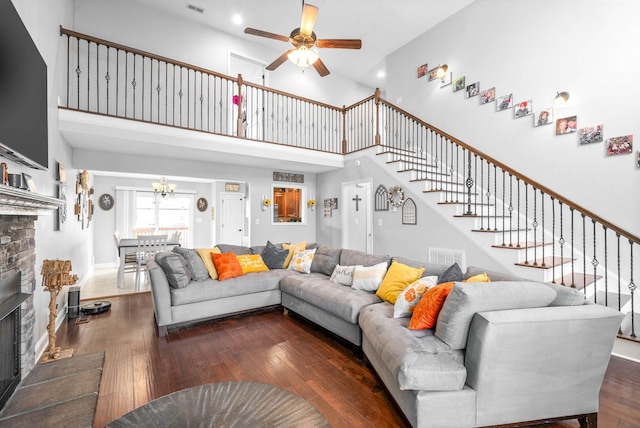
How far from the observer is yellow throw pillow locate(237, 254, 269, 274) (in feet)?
13.8

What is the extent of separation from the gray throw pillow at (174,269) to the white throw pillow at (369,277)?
1994mm

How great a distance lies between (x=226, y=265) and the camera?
391cm

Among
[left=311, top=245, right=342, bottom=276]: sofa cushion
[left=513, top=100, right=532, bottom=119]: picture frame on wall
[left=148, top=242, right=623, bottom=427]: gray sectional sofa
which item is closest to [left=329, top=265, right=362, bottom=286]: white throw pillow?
[left=311, top=245, right=342, bottom=276]: sofa cushion

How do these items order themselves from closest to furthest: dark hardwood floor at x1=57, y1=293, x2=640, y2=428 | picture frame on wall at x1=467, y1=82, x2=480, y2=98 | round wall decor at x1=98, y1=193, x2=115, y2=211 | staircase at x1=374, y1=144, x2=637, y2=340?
dark hardwood floor at x1=57, y1=293, x2=640, y2=428 → staircase at x1=374, y1=144, x2=637, y2=340 → picture frame on wall at x1=467, y1=82, x2=480, y2=98 → round wall decor at x1=98, y1=193, x2=115, y2=211

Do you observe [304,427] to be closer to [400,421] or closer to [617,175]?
[400,421]

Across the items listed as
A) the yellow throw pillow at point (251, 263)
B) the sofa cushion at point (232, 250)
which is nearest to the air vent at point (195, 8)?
the sofa cushion at point (232, 250)

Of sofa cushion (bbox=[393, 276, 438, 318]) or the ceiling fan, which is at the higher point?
the ceiling fan

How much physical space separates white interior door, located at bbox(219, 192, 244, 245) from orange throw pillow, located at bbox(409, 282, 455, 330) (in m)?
6.89

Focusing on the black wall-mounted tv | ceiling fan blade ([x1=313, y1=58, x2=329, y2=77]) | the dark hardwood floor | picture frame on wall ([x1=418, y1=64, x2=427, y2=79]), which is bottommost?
the dark hardwood floor

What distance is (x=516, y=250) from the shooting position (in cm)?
366

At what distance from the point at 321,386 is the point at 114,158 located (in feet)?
17.0

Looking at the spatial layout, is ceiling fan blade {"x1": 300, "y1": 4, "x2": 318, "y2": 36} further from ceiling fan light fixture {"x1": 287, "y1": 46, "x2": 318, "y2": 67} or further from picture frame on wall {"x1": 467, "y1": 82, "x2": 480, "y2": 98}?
picture frame on wall {"x1": 467, "y1": 82, "x2": 480, "y2": 98}

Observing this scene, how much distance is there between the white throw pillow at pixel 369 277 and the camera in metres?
3.19

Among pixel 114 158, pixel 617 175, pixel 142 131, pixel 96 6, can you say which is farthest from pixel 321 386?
pixel 96 6
